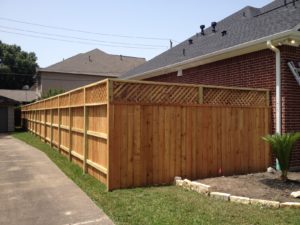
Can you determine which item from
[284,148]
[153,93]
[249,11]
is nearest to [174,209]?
[153,93]

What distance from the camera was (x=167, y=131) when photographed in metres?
7.89

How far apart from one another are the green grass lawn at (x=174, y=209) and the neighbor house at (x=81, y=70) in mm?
29782

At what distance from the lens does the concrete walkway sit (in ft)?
18.4

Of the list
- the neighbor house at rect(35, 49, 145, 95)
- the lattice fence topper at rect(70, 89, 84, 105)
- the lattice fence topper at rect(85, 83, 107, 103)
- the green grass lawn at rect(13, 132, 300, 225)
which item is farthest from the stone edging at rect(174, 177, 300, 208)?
the neighbor house at rect(35, 49, 145, 95)

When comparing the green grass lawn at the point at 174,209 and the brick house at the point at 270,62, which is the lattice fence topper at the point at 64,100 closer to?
the brick house at the point at 270,62

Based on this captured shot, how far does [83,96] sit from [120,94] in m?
2.62

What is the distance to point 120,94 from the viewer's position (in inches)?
291

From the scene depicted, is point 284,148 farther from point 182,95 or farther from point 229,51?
point 229,51

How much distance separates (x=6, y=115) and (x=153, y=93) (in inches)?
1095

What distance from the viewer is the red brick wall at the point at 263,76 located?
29.9ft

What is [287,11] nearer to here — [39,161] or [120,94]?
[120,94]

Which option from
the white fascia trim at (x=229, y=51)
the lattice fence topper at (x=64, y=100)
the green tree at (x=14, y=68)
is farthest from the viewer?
the green tree at (x=14, y=68)

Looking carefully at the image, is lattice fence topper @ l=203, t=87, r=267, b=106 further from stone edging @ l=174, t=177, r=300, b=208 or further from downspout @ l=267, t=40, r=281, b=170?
stone edging @ l=174, t=177, r=300, b=208

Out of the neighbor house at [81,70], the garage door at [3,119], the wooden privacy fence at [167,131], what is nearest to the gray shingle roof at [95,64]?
the neighbor house at [81,70]
